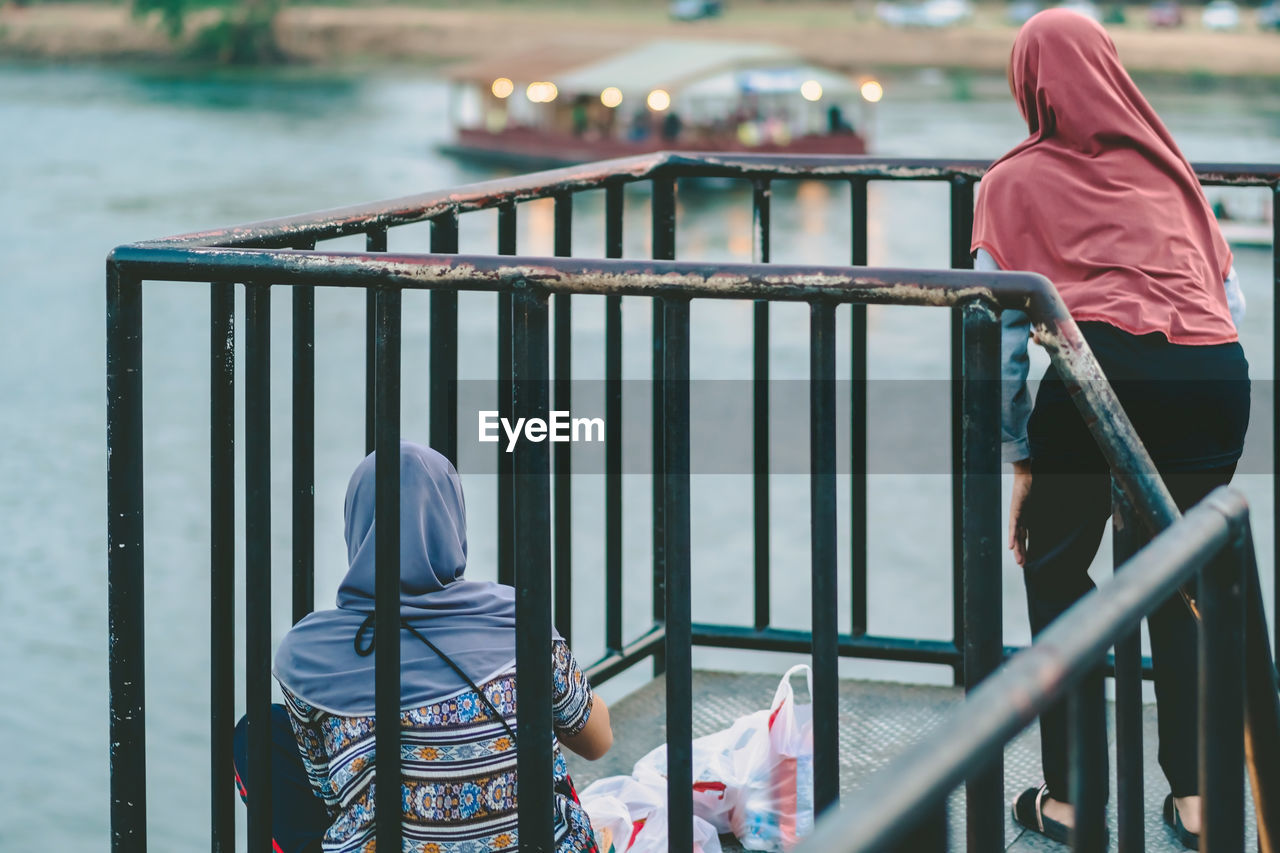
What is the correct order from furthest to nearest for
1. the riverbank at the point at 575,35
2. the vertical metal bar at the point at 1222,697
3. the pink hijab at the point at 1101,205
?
the riverbank at the point at 575,35 → the pink hijab at the point at 1101,205 → the vertical metal bar at the point at 1222,697

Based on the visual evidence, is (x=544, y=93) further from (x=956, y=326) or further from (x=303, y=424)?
(x=303, y=424)

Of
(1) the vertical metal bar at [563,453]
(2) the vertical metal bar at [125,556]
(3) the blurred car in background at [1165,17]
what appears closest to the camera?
(2) the vertical metal bar at [125,556]

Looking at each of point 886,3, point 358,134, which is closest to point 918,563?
point 358,134

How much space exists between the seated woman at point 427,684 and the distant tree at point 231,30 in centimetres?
7566

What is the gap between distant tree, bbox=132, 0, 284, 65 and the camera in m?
73.9

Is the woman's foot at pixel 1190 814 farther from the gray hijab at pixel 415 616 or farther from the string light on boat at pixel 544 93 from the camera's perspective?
the string light on boat at pixel 544 93

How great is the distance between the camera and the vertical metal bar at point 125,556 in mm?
1907

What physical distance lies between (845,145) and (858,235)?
3121 cm

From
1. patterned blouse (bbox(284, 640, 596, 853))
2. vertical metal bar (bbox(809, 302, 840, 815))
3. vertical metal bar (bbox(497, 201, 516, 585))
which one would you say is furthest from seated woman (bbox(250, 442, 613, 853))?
vertical metal bar (bbox(497, 201, 516, 585))

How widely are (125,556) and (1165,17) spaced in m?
72.7

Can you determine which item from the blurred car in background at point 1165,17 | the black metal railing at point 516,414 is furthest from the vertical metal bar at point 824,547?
the blurred car in background at point 1165,17

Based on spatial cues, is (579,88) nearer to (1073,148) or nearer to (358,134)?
(358,134)

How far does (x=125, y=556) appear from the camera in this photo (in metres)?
1.94

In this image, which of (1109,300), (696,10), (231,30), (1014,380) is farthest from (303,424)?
(696,10)
